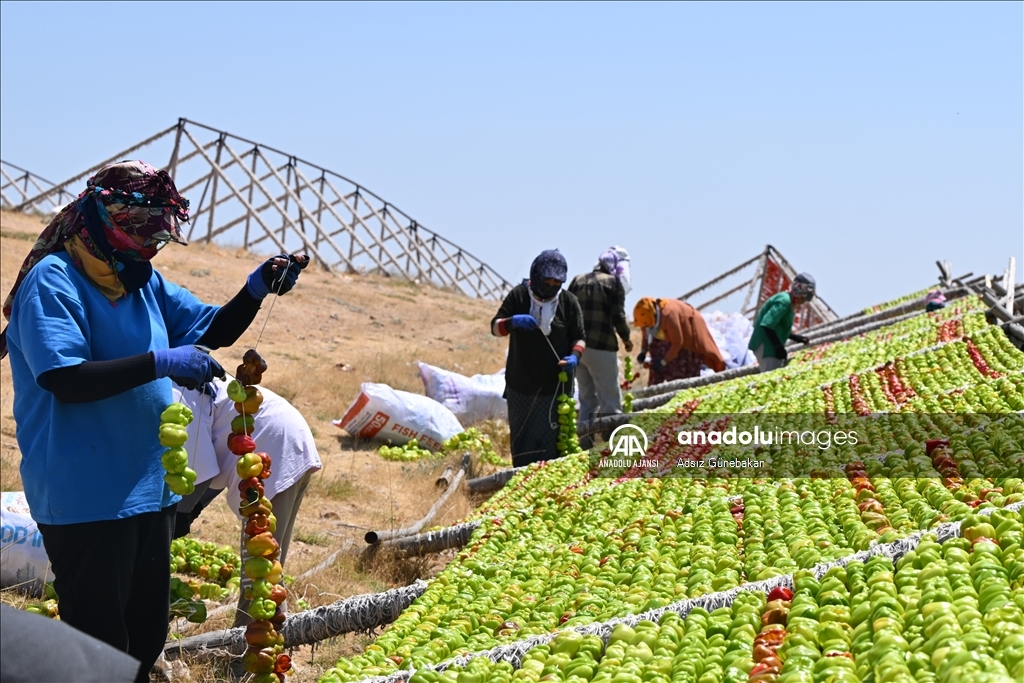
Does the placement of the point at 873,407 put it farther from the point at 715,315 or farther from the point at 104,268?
the point at 715,315

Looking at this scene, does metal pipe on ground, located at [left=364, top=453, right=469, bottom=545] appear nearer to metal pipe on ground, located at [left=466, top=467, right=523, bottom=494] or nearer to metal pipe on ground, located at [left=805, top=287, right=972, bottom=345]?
metal pipe on ground, located at [left=466, top=467, right=523, bottom=494]

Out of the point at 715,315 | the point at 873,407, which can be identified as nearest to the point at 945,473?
the point at 873,407

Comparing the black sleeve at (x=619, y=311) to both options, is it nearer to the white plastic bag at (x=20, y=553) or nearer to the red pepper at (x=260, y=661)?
the white plastic bag at (x=20, y=553)

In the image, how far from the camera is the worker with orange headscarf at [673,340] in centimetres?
974

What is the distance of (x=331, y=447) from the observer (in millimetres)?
9070

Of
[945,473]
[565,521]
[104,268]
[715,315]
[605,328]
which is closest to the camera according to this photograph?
[104,268]

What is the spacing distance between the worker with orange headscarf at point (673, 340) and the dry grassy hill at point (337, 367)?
1.77 m

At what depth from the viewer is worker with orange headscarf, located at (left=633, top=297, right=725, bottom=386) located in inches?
384

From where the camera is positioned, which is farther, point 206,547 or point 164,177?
point 206,547

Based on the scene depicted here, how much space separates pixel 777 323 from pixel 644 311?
123cm

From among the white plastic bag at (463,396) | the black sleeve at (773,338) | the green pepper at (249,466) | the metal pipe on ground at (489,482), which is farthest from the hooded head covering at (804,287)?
the green pepper at (249,466)

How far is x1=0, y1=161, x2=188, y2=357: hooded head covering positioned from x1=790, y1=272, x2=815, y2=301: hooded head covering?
7.77m

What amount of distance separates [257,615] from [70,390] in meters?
0.91

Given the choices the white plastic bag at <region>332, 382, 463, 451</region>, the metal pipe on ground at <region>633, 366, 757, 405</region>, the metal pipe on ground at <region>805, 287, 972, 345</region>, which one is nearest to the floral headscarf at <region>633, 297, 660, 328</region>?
the metal pipe on ground at <region>633, 366, 757, 405</region>
